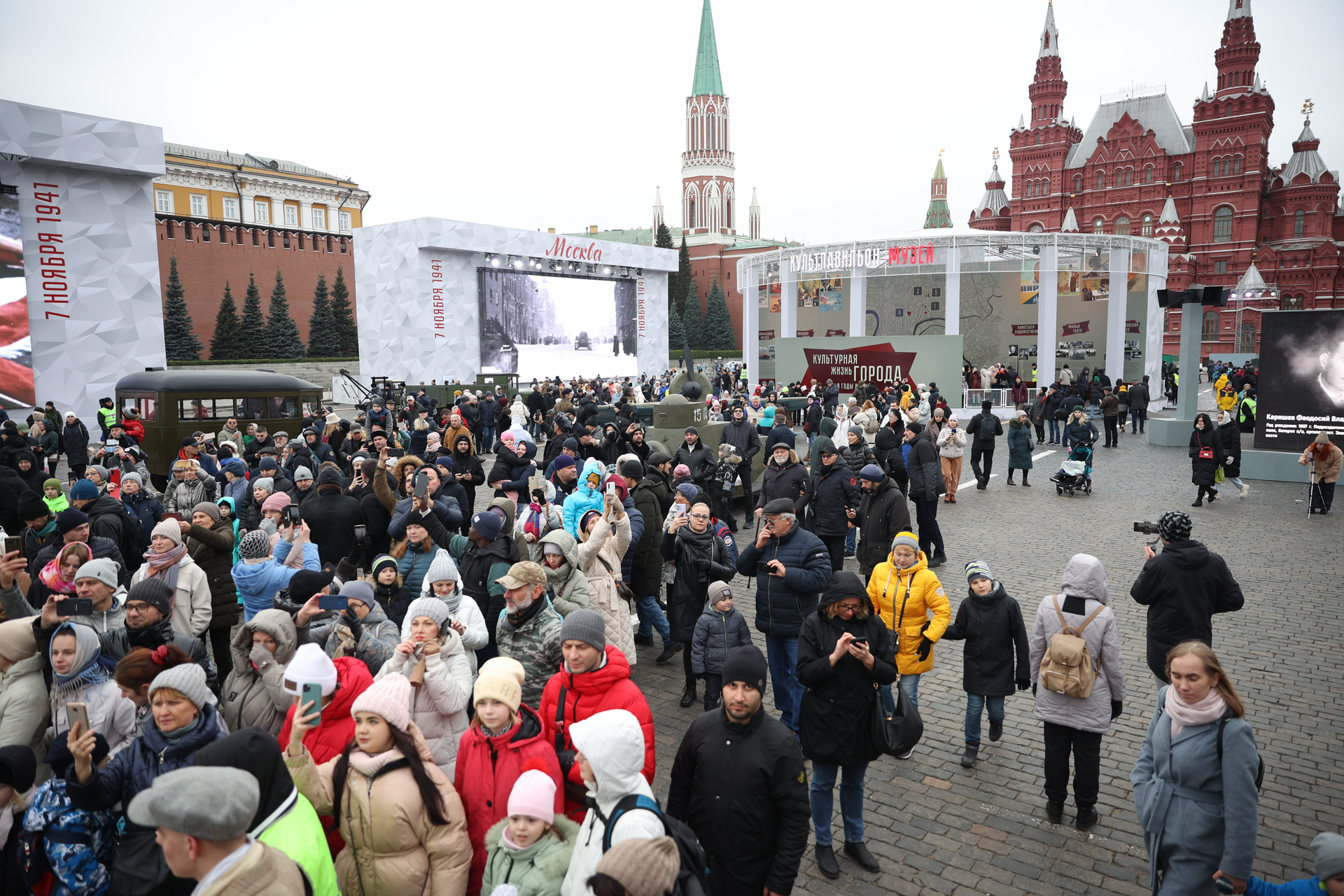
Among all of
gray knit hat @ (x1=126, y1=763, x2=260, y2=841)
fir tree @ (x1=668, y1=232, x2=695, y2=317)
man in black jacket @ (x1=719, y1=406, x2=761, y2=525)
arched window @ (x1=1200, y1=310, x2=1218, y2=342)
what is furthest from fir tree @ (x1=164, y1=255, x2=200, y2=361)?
arched window @ (x1=1200, y1=310, x2=1218, y2=342)

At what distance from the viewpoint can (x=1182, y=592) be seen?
5.17 meters

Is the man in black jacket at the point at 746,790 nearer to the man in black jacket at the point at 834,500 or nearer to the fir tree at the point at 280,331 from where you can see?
the man in black jacket at the point at 834,500

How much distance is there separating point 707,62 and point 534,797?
113 meters

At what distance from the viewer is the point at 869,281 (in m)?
42.3

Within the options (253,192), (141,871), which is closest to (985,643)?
(141,871)

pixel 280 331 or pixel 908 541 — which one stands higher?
pixel 280 331

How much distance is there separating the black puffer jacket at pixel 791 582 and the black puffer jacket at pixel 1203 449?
1012cm

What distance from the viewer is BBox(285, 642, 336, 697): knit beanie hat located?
334cm

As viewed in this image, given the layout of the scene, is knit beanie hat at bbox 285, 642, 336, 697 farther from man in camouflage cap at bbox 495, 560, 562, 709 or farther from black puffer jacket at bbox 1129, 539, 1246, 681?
black puffer jacket at bbox 1129, 539, 1246, 681

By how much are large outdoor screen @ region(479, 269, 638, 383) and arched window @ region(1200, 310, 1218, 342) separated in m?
41.0

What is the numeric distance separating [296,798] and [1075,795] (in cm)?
423

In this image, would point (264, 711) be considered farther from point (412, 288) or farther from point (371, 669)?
point (412, 288)

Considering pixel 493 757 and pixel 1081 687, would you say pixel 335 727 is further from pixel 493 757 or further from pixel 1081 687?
pixel 1081 687

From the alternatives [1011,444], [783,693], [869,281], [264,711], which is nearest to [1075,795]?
[783,693]
